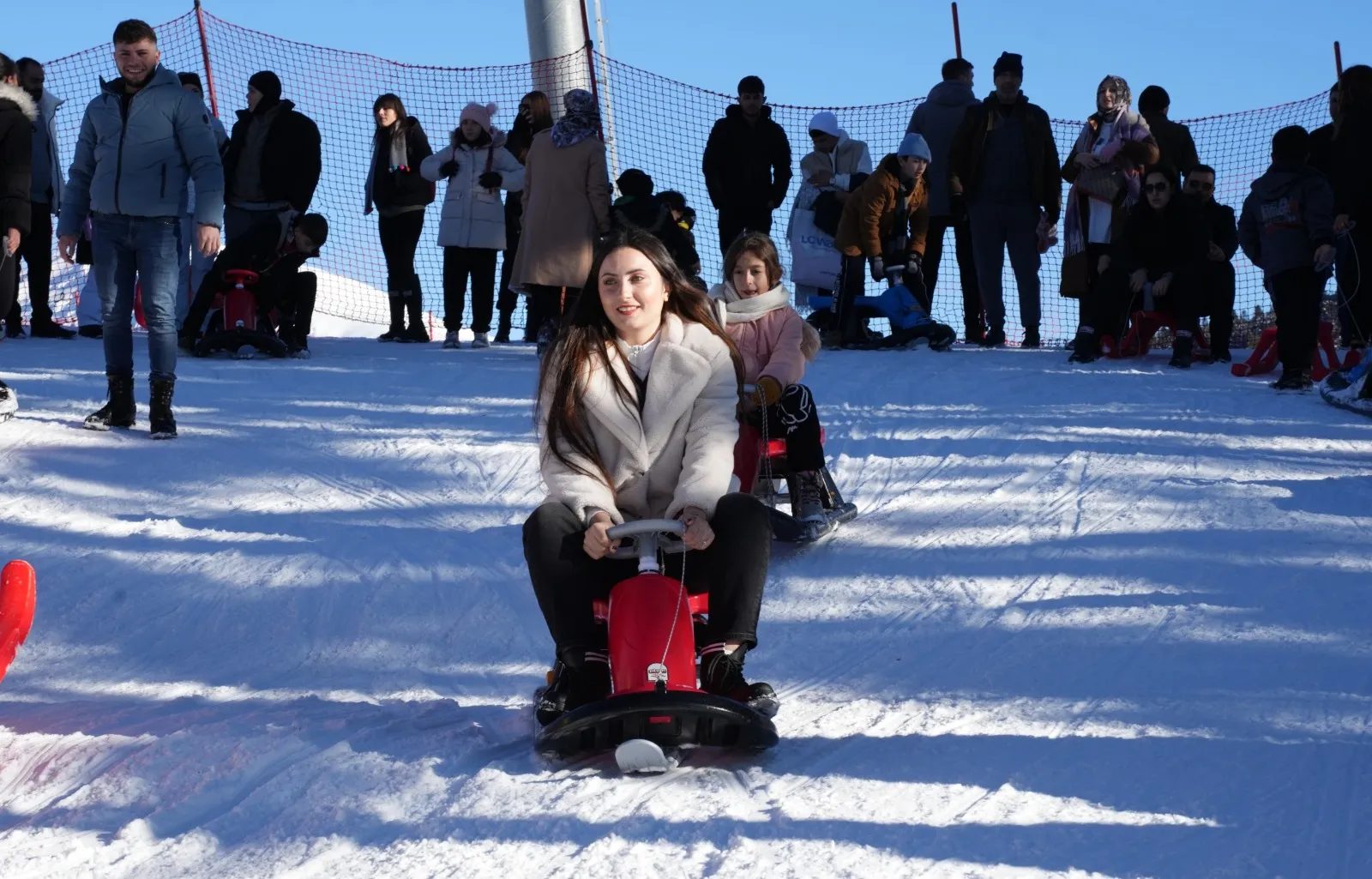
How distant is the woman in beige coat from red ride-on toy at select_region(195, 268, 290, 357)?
250 inches

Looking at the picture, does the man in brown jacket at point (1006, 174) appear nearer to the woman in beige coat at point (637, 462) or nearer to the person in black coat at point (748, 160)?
the person in black coat at point (748, 160)

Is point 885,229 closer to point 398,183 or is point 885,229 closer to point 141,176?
point 398,183

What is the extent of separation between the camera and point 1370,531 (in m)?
5.84

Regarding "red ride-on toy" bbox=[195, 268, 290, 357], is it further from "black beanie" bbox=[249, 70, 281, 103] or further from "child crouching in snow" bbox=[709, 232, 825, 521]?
"child crouching in snow" bbox=[709, 232, 825, 521]

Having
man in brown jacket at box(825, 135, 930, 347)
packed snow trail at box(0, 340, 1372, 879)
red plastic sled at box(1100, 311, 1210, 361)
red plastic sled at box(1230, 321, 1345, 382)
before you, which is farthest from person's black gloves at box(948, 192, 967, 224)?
packed snow trail at box(0, 340, 1372, 879)

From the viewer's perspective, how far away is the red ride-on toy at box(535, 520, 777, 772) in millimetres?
3447

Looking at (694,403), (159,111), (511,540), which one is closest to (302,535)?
(511,540)

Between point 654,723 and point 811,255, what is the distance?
8049 mm

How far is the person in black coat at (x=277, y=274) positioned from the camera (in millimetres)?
9992

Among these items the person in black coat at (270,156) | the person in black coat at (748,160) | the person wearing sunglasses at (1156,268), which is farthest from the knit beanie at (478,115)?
the person wearing sunglasses at (1156,268)

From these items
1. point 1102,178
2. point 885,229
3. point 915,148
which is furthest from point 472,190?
point 1102,178

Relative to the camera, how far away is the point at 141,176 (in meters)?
6.86

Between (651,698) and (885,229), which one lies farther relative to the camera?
(885,229)

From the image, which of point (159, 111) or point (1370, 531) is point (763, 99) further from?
point (1370, 531)
